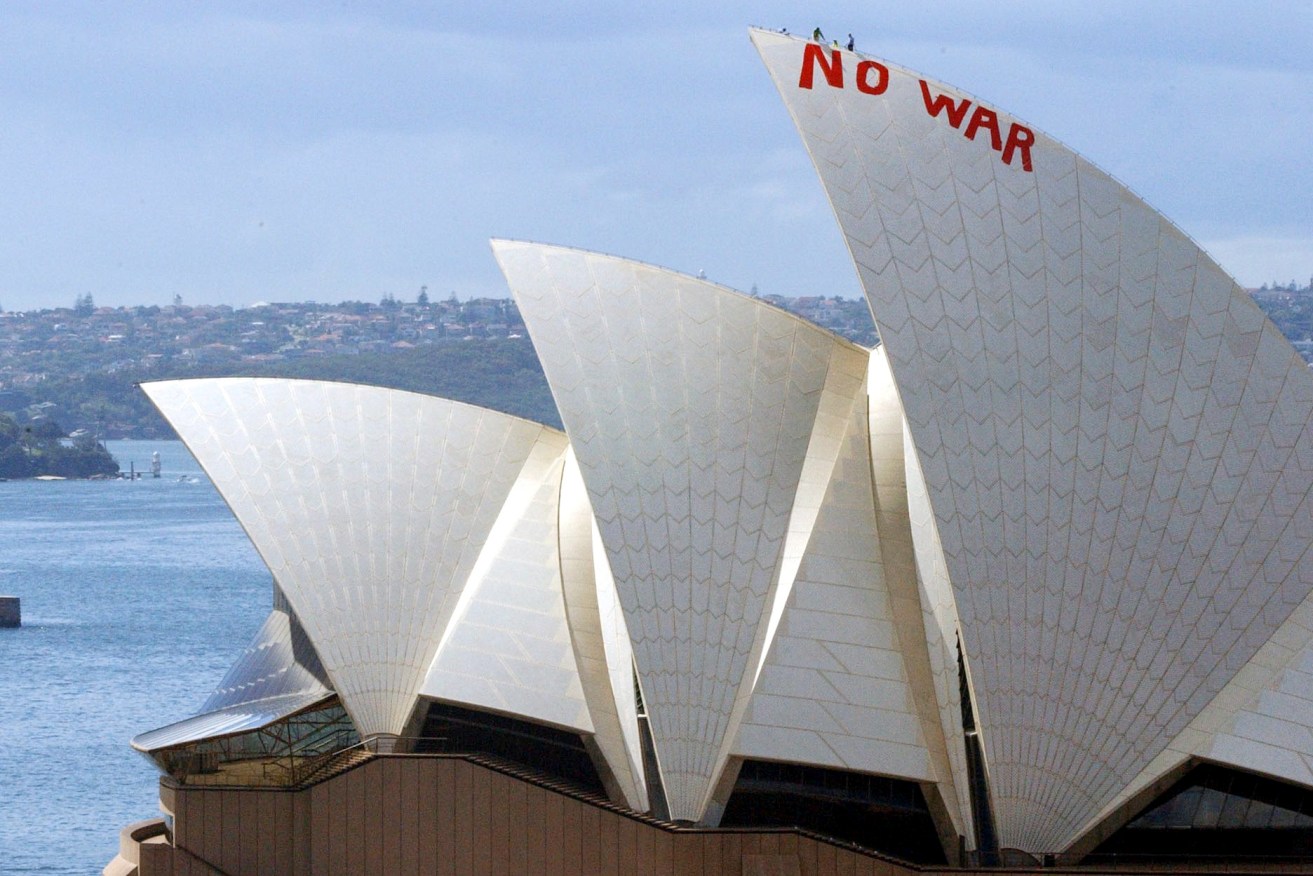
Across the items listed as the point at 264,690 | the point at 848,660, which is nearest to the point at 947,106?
the point at 848,660

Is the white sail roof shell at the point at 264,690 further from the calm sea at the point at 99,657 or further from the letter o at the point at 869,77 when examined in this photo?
the calm sea at the point at 99,657

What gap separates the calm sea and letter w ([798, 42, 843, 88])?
3616cm

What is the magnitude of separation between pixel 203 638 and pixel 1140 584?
8514 cm

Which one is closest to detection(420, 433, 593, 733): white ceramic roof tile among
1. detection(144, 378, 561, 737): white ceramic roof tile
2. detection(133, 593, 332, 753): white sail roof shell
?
detection(144, 378, 561, 737): white ceramic roof tile

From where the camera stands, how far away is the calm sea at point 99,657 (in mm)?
66562

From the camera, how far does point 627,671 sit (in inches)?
1414

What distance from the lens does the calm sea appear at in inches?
2621

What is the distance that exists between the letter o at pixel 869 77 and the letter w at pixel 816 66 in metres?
0.35

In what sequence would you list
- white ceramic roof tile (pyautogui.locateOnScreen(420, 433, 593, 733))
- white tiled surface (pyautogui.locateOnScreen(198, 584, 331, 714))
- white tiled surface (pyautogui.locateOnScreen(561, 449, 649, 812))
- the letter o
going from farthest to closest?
white tiled surface (pyautogui.locateOnScreen(198, 584, 331, 714)), white ceramic roof tile (pyautogui.locateOnScreen(420, 433, 593, 733)), white tiled surface (pyautogui.locateOnScreen(561, 449, 649, 812)), the letter o

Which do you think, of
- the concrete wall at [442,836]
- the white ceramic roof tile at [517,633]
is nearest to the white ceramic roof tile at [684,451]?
the concrete wall at [442,836]

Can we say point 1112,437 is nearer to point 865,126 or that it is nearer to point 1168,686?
point 1168,686

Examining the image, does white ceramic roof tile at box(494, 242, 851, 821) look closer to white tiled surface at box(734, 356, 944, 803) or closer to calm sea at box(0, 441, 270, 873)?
white tiled surface at box(734, 356, 944, 803)

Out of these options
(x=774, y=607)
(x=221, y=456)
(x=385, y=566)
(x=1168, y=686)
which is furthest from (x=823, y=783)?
(x=221, y=456)

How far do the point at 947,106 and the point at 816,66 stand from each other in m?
2.32
